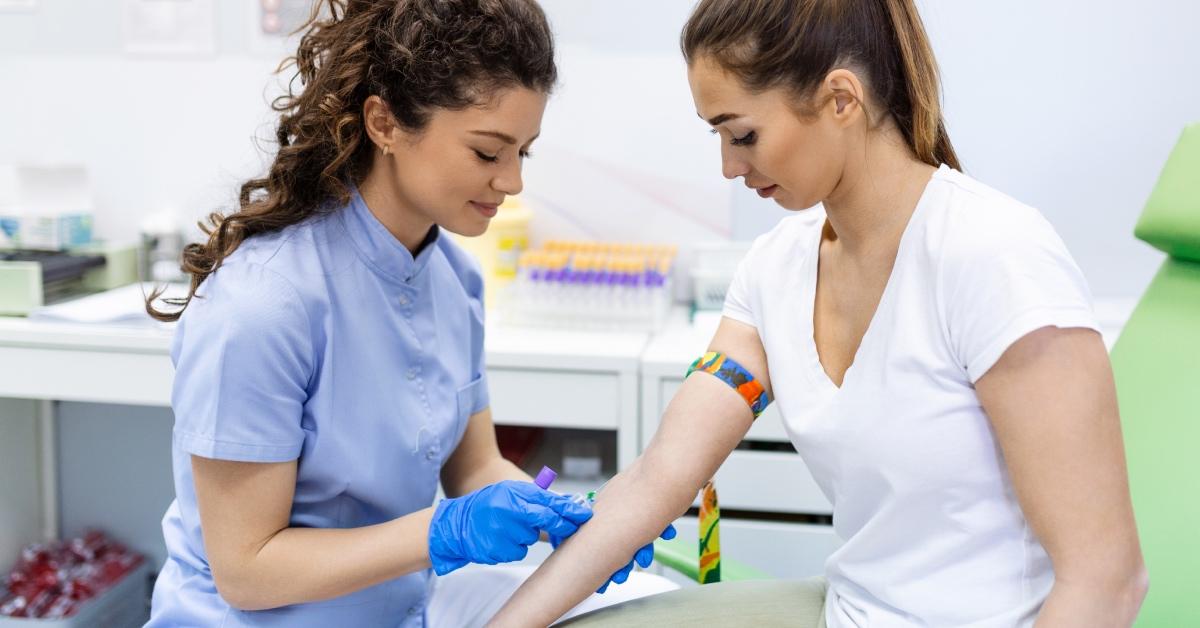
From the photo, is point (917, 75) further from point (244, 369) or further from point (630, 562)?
point (244, 369)

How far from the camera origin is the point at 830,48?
3.50ft

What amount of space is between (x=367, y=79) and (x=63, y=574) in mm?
1711

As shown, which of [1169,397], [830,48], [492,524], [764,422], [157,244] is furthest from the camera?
[157,244]

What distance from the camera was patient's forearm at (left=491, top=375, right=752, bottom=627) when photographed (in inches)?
48.5

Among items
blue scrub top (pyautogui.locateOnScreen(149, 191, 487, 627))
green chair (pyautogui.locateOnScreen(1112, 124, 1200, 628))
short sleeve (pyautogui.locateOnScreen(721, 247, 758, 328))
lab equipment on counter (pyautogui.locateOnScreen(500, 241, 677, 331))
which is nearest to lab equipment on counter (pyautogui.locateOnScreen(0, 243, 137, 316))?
lab equipment on counter (pyautogui.locateOnScreen(500, 241, 677, 331))

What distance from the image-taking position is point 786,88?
1.07m

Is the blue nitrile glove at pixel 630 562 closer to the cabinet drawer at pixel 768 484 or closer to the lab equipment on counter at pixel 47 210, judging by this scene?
the cabinet drawer at pixel 768 484

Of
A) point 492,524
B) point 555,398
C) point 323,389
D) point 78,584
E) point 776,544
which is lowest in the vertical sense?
point 78,584

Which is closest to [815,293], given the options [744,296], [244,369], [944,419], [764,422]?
[744,296]

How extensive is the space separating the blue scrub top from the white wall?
110 cm

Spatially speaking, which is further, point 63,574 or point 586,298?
point 63,574

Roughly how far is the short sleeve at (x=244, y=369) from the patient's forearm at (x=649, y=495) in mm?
323

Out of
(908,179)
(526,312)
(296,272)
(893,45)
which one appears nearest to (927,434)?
(908,179)

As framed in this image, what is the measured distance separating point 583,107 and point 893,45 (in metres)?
1.39
